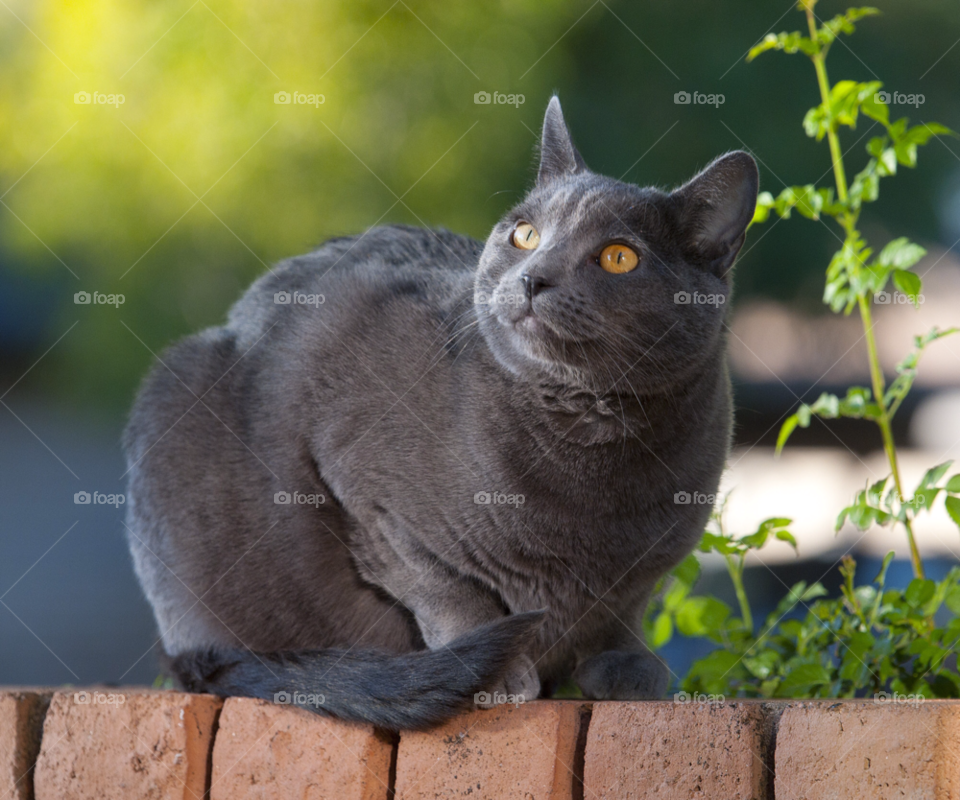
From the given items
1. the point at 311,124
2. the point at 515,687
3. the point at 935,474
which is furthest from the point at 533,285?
the point at 311,124

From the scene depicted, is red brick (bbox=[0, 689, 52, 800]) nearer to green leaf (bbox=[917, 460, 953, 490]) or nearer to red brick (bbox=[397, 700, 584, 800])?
red brick (bbox=[397, 700, 584, 800])

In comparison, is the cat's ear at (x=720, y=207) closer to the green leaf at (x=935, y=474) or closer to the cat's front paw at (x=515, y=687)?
the green leaf at (x=935, y=474)

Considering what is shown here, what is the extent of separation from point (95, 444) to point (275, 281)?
127 centimetres

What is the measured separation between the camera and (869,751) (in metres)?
0.97

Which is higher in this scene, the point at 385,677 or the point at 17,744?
the point at 385,677

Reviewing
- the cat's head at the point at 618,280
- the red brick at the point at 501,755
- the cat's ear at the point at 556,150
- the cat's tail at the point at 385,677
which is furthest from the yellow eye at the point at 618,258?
the red brick at the point at 501,755

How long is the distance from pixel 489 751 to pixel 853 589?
782 mm

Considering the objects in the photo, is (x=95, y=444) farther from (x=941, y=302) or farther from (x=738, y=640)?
(x=941, y=302)

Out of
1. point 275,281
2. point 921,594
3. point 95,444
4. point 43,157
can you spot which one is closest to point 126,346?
point 95,444

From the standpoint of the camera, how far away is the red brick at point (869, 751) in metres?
0.93

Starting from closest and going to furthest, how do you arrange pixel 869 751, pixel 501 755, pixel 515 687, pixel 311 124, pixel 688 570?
pixel 869 751
pixel 501 755
pixel 515 687
pixel 688 570
pixel 311 124

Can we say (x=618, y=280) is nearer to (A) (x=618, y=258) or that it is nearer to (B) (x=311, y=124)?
(A) (x=618, y=258)

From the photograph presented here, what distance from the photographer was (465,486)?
1.31 meters

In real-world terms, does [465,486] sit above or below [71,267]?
below
